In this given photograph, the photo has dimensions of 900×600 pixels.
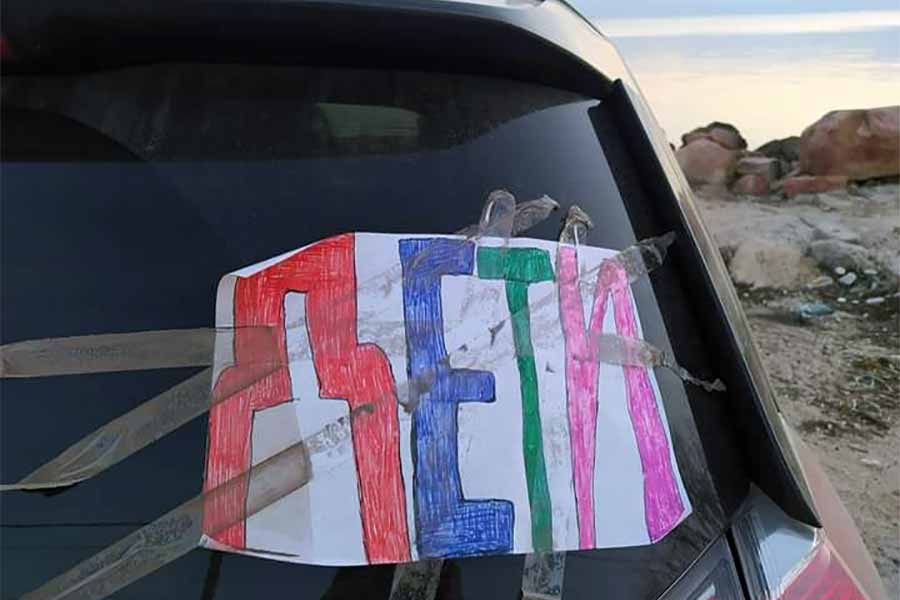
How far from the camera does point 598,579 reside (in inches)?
39.6

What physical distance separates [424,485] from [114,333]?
1.41 feet

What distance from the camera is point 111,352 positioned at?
3.45 feet

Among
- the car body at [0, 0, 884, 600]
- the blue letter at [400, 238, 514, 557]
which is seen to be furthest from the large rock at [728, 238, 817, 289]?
the blue letter at [400, 238, 514, 557]

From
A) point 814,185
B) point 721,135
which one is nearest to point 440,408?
point 814,185

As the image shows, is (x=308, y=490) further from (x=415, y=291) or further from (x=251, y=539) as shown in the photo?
(x=415, y=291)

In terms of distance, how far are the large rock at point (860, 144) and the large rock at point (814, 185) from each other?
11 cm

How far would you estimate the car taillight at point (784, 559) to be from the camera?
1.06 m

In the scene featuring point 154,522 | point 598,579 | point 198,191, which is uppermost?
point 198,191

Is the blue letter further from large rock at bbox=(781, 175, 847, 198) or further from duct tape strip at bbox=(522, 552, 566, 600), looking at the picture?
large rock at bbox=(781, 175, 847, 198)

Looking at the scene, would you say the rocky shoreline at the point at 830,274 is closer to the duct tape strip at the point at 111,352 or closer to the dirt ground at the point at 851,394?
the dirt ground at the point at 851,394

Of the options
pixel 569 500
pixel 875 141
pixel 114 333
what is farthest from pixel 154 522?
pixel 875 141

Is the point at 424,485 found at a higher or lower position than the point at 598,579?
higher

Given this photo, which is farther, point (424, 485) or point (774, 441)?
point (774, 441)

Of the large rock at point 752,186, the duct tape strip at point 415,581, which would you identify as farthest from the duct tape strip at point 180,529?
the large rock at point 752,186
